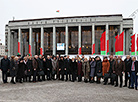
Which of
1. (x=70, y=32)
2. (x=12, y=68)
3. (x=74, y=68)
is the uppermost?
(x=70, y=32)

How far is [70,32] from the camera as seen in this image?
2613 inches

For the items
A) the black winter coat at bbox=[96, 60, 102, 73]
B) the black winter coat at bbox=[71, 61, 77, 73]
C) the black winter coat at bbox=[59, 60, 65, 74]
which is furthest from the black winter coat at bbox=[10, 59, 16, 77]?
the black winter coat at bbox=[96, 60, 102, 73]

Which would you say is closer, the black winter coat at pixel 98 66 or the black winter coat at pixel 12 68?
the black winter coat at pixel 12 68

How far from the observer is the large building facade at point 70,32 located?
59469mm

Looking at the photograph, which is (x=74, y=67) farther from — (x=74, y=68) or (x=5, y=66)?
(x=5, y=66)

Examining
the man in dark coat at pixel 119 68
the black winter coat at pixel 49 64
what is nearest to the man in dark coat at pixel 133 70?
the man in dark coat at pixel 119 68

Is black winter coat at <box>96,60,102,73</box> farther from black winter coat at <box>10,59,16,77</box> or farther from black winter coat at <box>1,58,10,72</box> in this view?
black winter coat at <box>1,58,10,72</box>

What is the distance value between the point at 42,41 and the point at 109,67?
5301 centimetres

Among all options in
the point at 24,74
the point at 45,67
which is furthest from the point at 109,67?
the point at 24,74

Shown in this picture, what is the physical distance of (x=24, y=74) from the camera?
12.8 metres

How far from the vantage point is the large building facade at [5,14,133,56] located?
195ft

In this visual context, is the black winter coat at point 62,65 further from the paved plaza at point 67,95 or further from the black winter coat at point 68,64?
the paved plaza at point 67,95

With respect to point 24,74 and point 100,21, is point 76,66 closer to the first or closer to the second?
point 24,74

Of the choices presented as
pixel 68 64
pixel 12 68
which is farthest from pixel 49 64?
pixel 12 68
